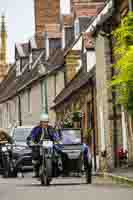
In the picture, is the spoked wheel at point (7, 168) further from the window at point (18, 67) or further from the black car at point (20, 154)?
the window at point (18, 67)

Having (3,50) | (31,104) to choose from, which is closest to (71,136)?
(31,104)

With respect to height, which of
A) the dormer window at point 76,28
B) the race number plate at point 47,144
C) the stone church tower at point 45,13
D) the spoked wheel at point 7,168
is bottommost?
the spoked wheel at point 7,168

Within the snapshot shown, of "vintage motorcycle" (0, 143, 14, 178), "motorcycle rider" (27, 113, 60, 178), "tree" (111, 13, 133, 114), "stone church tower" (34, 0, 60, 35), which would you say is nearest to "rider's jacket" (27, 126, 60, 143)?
"motorcycle rider" (27, 113, 60, 178)

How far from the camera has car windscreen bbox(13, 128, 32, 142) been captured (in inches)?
1277

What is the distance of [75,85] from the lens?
154 ft

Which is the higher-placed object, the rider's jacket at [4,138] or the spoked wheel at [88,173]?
the rider's jacket at [4,138]

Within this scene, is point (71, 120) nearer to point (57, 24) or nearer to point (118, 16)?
point (118, 16)

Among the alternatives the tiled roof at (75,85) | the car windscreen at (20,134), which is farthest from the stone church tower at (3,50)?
the car windscreen at (20,134)

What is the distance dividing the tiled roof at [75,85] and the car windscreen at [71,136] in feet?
40.6

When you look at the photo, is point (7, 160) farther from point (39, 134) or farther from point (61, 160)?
point (39, 134)

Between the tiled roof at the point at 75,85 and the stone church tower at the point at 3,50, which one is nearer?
the tiled roof at the point at 75,85

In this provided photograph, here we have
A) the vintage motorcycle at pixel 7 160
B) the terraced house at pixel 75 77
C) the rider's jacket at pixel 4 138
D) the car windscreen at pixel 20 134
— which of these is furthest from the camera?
the terraced house at pixel 75 77

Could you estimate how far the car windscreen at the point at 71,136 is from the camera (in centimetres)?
2617

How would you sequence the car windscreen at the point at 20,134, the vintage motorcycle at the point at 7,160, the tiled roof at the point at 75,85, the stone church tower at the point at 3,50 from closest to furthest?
the vintage motorcycle at the point at 7,160, the car windscreen at the point at 20,134, the tiled roof at the point at 75,85, the stone church tower at the point at 3,50
